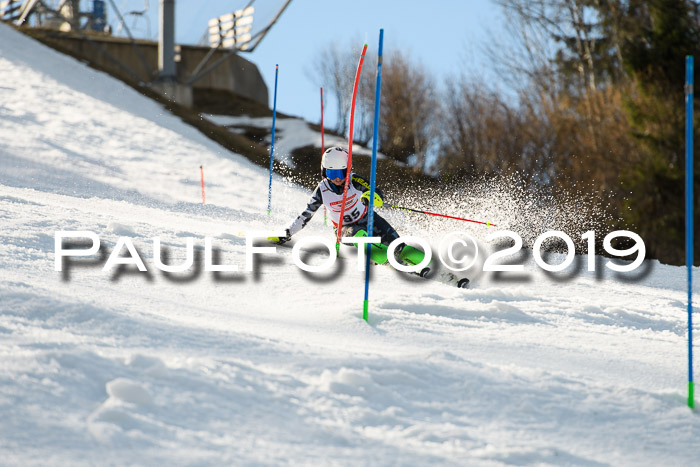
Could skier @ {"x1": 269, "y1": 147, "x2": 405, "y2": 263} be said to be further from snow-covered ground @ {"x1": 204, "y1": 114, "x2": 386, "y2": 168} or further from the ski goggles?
snow-covered ground @ {"x1": 204, "y1": 114, "x2": 386, "y2": 168}

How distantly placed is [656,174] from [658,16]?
5053mm

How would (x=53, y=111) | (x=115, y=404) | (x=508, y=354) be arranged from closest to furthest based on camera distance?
(x=115, y=404) < (x=508, y=354) < (x=53, y=111)

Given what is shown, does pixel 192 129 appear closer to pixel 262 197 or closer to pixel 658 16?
pixel 262 197

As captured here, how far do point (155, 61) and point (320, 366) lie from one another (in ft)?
92.6

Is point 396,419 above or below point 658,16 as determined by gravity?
below

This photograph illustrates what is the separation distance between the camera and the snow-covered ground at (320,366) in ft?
9.29

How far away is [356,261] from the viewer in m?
7.23

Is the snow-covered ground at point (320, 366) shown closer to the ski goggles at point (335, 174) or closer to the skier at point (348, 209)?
the skier at point (348, 209)

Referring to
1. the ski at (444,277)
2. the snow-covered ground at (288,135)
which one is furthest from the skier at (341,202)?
the snow-covered ground at (288,135)

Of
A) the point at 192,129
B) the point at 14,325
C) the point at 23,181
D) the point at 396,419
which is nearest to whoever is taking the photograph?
the point at 396,419

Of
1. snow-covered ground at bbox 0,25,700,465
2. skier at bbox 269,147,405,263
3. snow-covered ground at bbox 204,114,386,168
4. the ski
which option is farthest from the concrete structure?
snow-covered ground at bbox 0,25,700,465

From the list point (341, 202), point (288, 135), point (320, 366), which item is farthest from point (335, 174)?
point (288, 135)

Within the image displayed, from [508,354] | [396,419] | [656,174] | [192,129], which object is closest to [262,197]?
[192,129]

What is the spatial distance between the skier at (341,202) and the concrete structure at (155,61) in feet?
65.5
